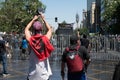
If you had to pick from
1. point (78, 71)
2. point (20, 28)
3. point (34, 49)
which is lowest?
point (20, 28)

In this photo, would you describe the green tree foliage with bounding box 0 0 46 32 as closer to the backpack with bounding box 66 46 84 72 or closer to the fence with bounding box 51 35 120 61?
the fence with bounding box 51 35 120 61

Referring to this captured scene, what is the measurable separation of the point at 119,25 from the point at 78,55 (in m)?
59.4

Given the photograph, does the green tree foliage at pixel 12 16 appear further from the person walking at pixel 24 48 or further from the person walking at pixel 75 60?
the person walking at pixel 75 60

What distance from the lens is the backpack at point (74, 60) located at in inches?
314

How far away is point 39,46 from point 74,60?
141 centimetres

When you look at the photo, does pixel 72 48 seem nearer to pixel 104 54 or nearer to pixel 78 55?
pixel 78 55

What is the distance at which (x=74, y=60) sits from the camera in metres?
7.98

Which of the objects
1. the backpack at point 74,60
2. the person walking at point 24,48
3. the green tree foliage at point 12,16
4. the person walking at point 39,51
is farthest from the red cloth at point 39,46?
the green tree foliage at point 12,16

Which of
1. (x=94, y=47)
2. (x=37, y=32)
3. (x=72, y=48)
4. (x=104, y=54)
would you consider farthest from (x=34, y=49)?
(x=94, y=47)

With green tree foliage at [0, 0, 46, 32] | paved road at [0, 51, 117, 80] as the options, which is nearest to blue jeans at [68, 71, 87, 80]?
paved road at [0, 51, 117, 80]

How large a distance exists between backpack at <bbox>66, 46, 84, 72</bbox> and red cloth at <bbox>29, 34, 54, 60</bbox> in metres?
1.34

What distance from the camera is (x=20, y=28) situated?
365 ft

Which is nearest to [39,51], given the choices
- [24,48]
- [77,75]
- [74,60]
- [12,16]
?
[74,60]

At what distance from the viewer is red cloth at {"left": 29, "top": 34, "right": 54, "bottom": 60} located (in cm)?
669
